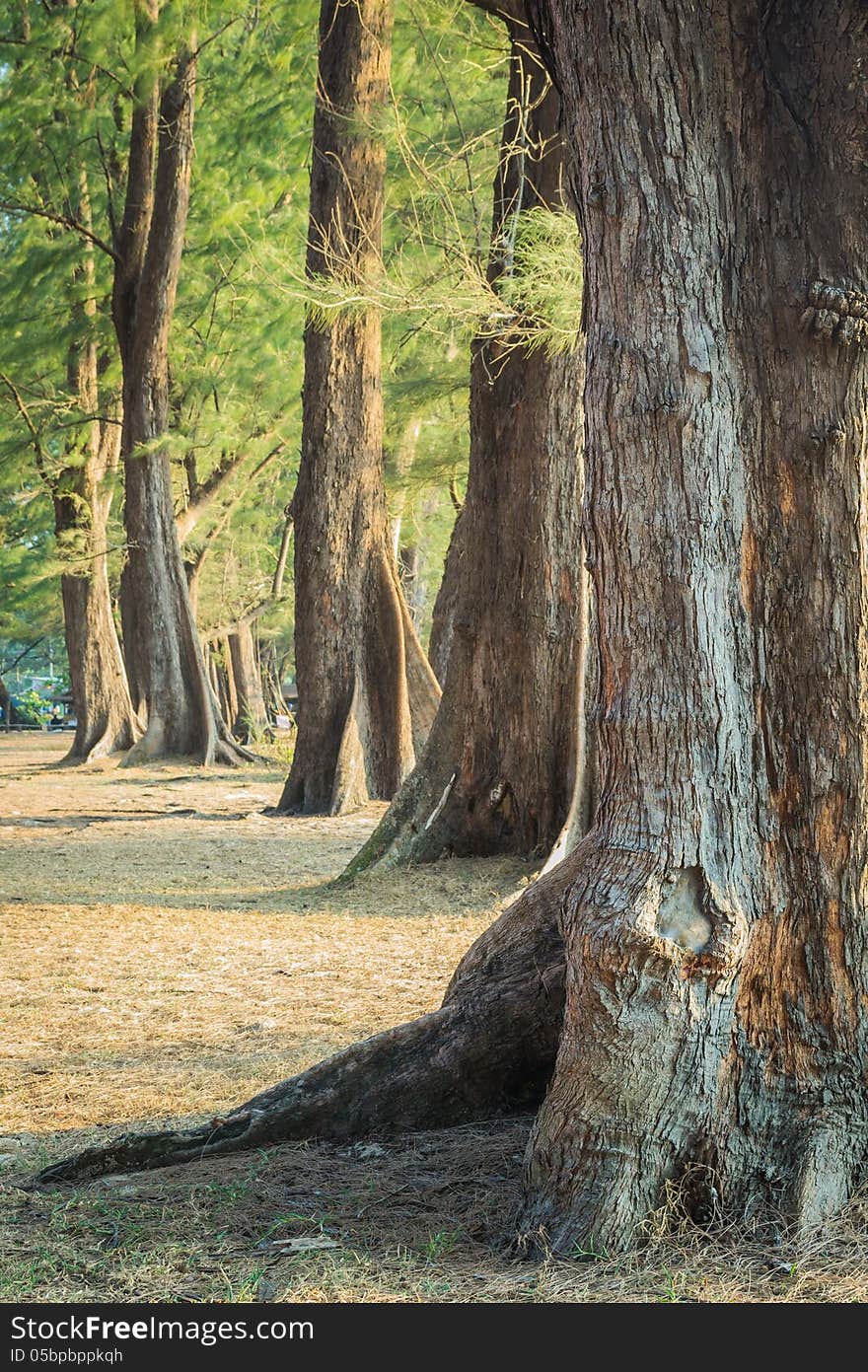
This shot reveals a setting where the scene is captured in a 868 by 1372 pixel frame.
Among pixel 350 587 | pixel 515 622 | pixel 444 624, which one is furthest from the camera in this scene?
pixel 444 624

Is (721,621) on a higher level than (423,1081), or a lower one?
higher

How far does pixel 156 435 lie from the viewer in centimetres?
1791

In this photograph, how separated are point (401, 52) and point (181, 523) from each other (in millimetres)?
10743

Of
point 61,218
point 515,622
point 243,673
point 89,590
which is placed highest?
point 61,218

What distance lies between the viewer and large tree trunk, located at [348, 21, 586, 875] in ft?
26.2

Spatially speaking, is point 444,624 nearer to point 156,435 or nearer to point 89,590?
point 156,435

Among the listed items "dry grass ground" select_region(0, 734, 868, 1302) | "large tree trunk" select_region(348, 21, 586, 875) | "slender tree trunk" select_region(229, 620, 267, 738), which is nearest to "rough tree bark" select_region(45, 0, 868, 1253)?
"dry grass ground" select_region(0, 734, 868, 1302)

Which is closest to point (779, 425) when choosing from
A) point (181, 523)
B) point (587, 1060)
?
point (587, 1060)

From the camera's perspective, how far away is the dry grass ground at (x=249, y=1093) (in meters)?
2.61

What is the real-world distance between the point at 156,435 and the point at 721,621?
16.0m

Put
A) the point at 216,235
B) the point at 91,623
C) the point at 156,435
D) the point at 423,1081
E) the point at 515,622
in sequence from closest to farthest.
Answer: the point at 423,1081, the point at 515,622, the point at 156,435, the point at 216,235, the point at 91,623

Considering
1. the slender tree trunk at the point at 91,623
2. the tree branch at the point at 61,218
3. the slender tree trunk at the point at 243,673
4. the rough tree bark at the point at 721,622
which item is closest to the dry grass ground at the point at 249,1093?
the rough tree bark at the point at 721,622

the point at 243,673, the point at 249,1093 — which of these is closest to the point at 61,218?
the point at 249,1093

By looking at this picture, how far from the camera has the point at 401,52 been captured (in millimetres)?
12641
